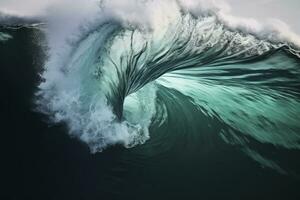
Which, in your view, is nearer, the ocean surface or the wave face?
the ocean surface

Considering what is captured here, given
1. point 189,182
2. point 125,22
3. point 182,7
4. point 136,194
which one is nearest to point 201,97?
point 182,7

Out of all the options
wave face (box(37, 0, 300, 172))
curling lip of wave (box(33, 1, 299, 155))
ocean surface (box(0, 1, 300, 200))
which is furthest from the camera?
wave face (box(37, 0, 300, 172))

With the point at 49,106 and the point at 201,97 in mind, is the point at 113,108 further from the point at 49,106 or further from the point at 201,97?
the point at 201,97

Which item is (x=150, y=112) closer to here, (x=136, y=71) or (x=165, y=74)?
(x=136, y=71)

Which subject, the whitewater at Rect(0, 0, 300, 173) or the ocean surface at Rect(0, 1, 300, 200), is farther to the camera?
the whitewater at Rect(0, 0, 300, 173)

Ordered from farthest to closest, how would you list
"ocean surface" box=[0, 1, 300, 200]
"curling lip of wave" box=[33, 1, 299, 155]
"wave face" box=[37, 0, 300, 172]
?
"wave face" box=[37, 0, 300, 172] → "curling lip of wave" box=[33, 1, 299, 155] → "ocean surface" box=[0, 1, 300, 200]
